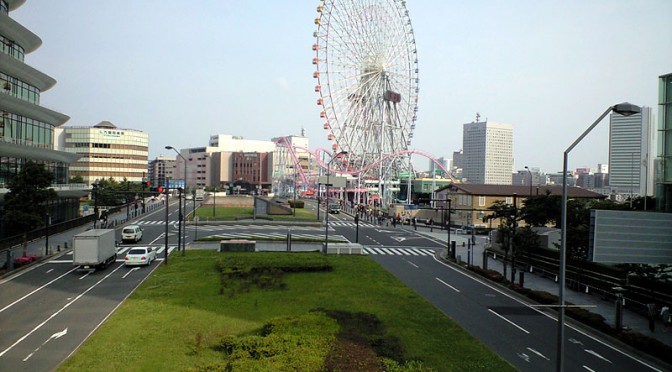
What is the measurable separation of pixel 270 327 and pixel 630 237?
50.9ft

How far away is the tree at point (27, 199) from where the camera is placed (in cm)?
4038

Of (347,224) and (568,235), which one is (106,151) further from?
(568,235)

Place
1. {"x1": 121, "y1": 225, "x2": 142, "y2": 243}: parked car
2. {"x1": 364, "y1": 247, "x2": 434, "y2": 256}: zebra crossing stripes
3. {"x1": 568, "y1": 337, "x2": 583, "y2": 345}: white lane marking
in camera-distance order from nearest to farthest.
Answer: {"x1": 568, "y1": 337, "x2": 583, "y2": 345}: white lane marking < {"x1": 364, "y1": 247, "x2": 434, "y2": 256}: zebra crossing stripes < {"x1": 121, "y1": 225, "x2": 142, "y2": 243}: parked car

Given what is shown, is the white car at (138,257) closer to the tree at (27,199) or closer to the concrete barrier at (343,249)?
the tree at (27,199)

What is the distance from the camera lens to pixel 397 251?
4675 centimetres

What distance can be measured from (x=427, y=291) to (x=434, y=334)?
928 cm

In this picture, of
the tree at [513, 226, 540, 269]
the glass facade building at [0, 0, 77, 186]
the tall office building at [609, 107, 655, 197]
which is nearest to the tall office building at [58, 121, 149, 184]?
the glass facade building at [0, 0, 77, 186]

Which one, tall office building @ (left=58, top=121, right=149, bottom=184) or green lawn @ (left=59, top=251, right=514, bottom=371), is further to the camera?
tall office building @ (left=58, top=121, right=149, bottom=184)

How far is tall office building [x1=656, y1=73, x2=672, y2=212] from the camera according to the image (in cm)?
2433

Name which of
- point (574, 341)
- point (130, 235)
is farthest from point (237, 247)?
point (574, 341)

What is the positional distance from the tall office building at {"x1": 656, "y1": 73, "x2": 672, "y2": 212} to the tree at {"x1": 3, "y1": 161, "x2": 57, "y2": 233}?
43730 mm

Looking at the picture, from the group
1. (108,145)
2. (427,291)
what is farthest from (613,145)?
(427,291)

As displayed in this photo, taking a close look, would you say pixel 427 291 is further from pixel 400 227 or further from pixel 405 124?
pixel 405 124

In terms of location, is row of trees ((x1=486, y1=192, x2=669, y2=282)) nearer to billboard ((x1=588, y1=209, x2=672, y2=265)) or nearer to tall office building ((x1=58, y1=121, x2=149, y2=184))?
billboard ((x1=588, y1=209, x2=672, y2=265))
